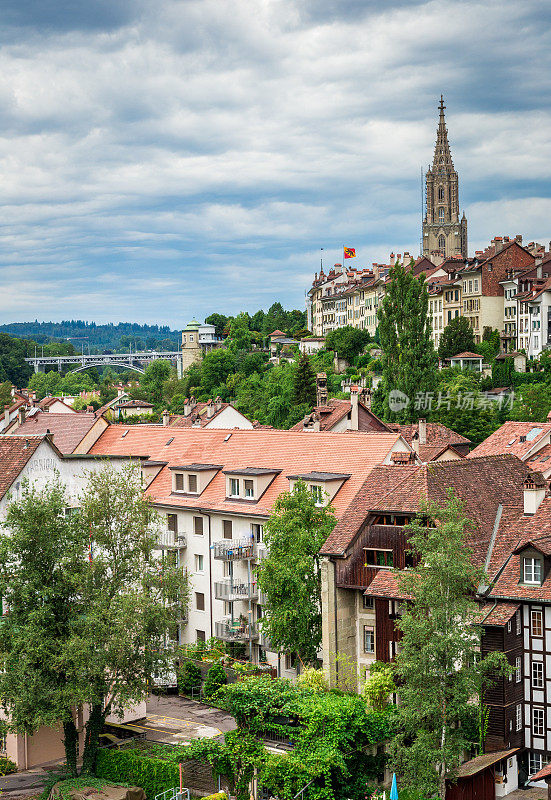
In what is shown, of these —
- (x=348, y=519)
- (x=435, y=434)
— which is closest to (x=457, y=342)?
(x=435, y=434)

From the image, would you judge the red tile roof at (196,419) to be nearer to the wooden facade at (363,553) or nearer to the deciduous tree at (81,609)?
the wooden facade at (363,553)

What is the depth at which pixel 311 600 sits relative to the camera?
4784cm

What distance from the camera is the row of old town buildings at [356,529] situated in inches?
1620

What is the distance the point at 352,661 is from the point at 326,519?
715 cm

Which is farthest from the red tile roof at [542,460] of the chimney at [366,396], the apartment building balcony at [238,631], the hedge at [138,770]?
the chimney at [366,396]

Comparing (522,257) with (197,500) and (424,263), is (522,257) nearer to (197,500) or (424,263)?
(424,263)

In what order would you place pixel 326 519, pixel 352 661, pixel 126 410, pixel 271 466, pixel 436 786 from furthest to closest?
pixel 126 410
pixel 271 466
pixel 326 519
pixel 352 661
pixel 436 786

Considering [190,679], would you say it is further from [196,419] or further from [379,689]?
[196,419]

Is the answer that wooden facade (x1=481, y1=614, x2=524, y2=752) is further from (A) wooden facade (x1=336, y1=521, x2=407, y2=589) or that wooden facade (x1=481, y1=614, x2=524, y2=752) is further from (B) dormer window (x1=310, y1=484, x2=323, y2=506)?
(B) dormer window (x1=310, y1=484, x2=323, y2=506)

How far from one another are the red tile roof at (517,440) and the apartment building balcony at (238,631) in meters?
18.2

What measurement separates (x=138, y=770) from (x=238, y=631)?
1376cm

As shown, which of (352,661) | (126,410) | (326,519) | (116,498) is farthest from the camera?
(126,410)

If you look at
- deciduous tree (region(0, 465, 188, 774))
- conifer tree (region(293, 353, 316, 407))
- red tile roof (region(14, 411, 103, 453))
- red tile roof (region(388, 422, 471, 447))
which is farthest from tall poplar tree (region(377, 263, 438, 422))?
deciduous tree (region(0, 465, 188, 774))

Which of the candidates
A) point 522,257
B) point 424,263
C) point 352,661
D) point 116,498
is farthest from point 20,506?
point 424,263
